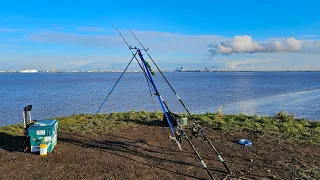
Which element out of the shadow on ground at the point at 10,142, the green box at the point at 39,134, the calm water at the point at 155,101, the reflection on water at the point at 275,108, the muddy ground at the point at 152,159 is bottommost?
the calm water at the point at 155,101

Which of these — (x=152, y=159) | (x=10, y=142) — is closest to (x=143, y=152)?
(x=152, y=159)

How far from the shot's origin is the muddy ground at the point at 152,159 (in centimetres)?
870

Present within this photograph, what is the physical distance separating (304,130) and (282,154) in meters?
4.39

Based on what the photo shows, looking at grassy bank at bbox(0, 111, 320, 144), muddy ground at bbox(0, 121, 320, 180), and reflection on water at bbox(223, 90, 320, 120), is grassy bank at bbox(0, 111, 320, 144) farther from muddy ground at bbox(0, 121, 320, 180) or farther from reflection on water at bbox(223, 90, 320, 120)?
reflection on water at bbox(223, 90, 320, 120)

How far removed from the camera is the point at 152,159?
33.0 feet

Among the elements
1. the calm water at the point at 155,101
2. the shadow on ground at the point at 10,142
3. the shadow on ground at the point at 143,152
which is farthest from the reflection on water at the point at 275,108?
the shadow on ground at the point at 10,142

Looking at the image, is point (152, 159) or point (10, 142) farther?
point (10, 142)

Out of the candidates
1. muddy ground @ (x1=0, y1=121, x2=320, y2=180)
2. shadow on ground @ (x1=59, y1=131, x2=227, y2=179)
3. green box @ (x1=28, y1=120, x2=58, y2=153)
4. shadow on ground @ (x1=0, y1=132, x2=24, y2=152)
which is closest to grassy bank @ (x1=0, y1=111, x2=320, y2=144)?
shadow on ground @ (x1=0, y1=132, x2=24, y2=152)

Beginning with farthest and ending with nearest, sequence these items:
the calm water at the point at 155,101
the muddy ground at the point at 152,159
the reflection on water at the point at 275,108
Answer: the calm water at the point at 155,101, the reflection on water at the point at 275,108, the muddy ground at the point at 152,159

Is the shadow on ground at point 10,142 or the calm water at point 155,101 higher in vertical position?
the shadow on ground at point 10,142

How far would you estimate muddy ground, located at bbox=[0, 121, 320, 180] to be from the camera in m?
8.70

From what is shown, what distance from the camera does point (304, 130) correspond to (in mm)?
14000

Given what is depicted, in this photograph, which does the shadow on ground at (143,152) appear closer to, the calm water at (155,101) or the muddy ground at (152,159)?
the muddy ground at (152,159)

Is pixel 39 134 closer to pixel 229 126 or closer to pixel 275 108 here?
pixel 229 126
